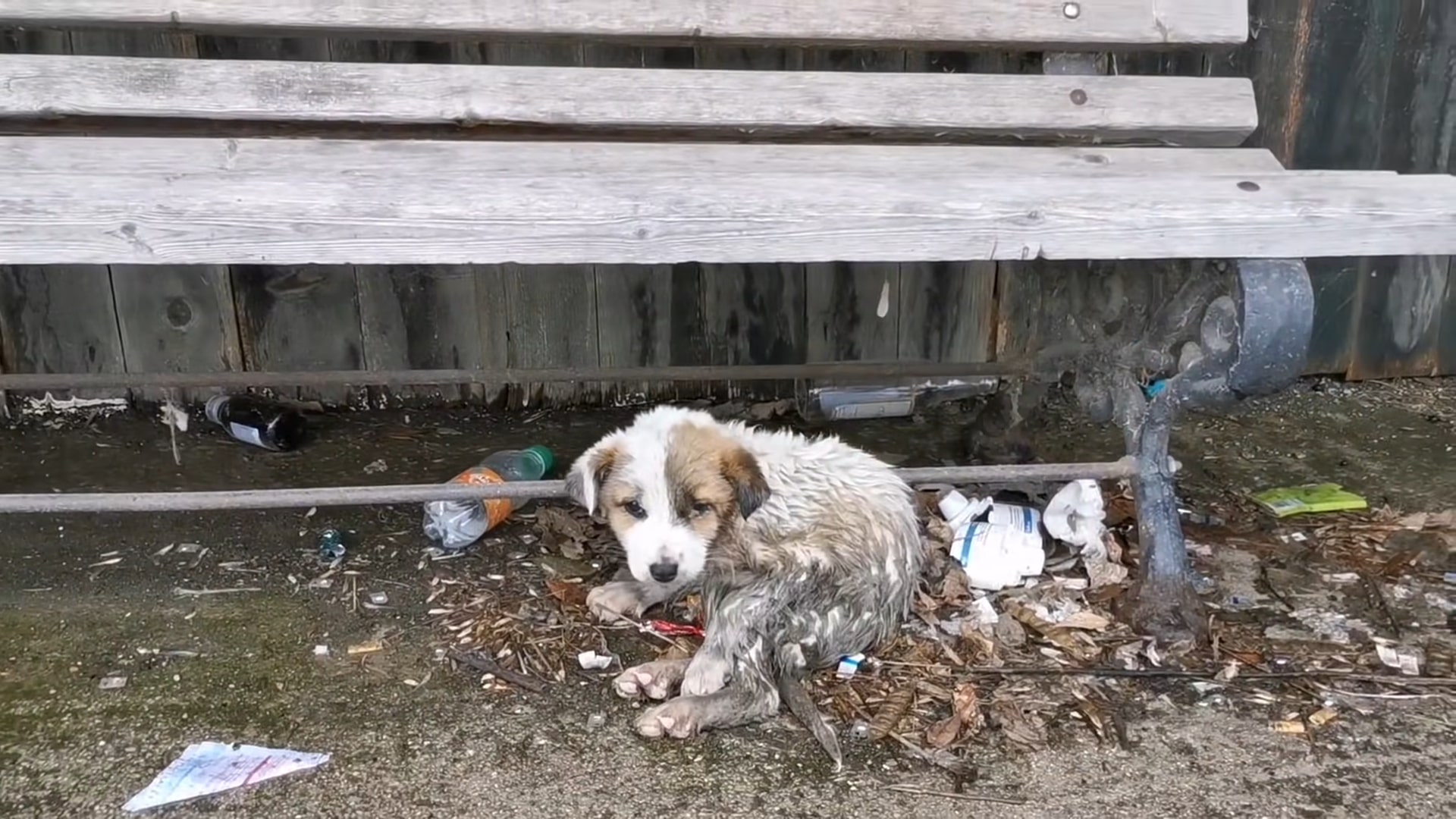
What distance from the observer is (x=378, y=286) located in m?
4.20

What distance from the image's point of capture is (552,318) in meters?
4.29

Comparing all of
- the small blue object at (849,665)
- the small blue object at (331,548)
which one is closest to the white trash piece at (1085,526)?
the small blue object at (849,665)

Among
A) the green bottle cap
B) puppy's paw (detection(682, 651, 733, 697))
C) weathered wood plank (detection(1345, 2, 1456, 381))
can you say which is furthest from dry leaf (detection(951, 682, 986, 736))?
weathered wood plank (detection(1345, 2, 1456, 381))

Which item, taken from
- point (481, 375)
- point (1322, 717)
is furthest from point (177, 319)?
point (1322, 717)

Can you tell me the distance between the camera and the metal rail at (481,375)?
3327 mm

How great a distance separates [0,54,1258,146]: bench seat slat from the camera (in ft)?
9.23

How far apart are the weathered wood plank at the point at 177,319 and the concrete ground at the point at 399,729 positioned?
894mm

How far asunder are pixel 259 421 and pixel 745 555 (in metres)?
2.11

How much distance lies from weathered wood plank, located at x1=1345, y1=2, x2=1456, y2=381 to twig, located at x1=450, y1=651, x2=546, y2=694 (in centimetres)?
360

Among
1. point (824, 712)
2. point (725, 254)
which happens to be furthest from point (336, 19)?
point (824, 712)

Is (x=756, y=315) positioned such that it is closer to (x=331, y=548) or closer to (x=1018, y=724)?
(x=331, y=548)

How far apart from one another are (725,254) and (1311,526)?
2.19 m

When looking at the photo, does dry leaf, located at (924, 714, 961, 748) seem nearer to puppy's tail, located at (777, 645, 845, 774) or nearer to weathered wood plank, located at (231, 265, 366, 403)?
puppy's tail, located at (777, 645, 845, 774)

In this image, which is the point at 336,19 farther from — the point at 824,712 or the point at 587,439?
the point at 824,712
